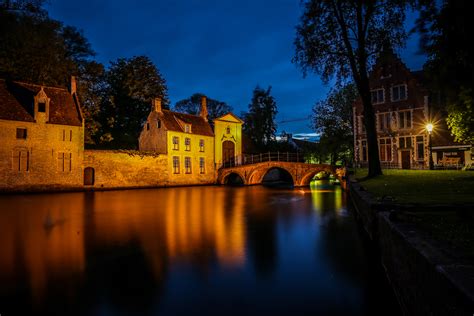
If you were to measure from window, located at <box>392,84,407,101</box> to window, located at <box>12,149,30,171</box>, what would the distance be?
3221 centimetres

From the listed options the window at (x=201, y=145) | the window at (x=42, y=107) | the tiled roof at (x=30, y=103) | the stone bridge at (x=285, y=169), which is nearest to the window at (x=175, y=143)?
the window at (x=201, y=145)

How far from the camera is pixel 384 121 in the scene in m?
A: 31.5

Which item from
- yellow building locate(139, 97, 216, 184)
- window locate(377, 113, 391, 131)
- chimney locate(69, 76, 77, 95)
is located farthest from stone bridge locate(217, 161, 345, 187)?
chimney locate(69, 76, 77, 95)

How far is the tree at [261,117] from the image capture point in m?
49.3

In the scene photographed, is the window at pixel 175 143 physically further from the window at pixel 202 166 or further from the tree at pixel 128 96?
the tree at pixel 128 96

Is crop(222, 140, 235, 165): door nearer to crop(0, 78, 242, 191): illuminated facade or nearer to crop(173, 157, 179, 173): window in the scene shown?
crop(0, 78, 242, 191): illuminated facade

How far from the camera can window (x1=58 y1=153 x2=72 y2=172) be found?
27281mm

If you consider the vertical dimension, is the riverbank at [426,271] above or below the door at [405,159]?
below

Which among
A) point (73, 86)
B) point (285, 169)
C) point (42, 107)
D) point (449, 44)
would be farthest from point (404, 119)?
point (42, 107)

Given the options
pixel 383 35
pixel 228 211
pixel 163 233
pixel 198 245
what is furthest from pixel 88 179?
pixel 383 35

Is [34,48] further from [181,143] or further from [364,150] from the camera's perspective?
[364,150]

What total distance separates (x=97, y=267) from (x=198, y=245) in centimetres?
292

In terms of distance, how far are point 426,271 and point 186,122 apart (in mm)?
35304

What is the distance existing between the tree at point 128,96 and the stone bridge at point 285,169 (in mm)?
11941
